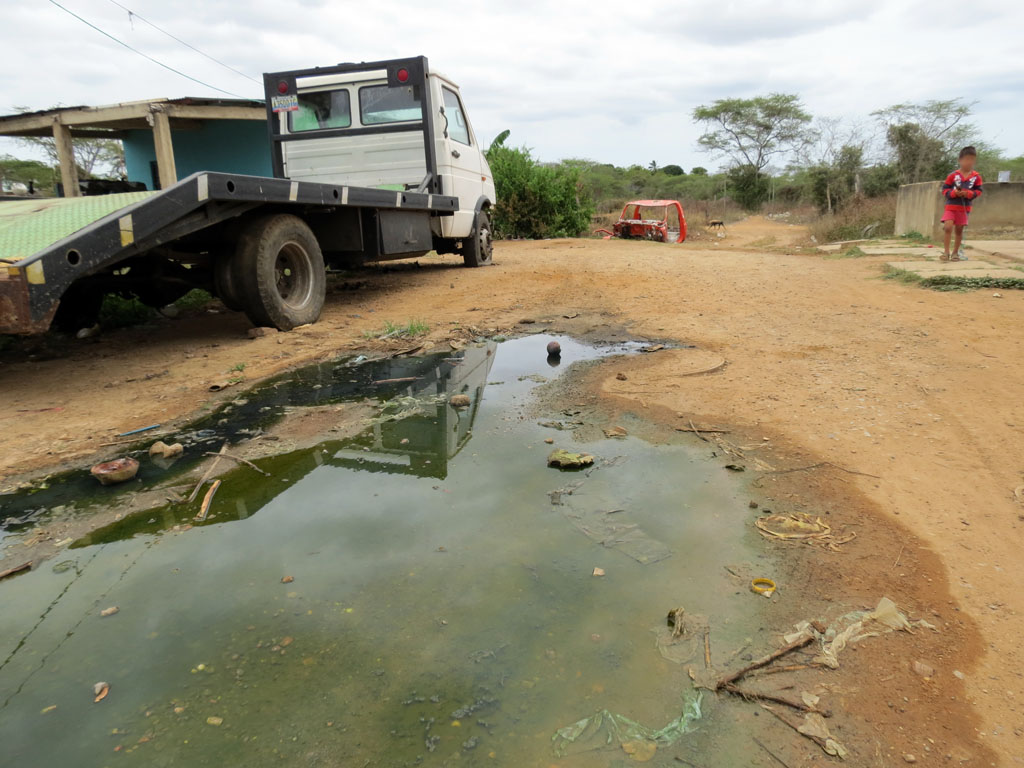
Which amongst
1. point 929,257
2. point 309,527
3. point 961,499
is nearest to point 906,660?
point 961,499

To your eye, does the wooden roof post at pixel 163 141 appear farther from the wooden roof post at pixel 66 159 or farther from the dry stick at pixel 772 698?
the dry stick at pixel 772 698

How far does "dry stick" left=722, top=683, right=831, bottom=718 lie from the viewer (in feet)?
4.76

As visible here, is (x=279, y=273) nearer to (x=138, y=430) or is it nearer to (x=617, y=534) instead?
(x=138, y=430)

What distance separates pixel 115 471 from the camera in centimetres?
262

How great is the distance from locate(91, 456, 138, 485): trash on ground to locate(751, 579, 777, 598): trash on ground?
2372mm

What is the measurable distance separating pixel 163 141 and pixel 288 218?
9339 mm

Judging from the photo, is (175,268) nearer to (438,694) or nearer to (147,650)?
(147,650)

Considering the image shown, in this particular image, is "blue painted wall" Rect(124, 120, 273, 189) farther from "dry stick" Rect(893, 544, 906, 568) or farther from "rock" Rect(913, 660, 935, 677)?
"rock" Rect(913, 660, 935, 677)

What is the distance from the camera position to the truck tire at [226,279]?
476 cm

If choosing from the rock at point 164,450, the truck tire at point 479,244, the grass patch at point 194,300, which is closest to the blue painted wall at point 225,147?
the truck tire at point 479,244

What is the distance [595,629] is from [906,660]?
747mm

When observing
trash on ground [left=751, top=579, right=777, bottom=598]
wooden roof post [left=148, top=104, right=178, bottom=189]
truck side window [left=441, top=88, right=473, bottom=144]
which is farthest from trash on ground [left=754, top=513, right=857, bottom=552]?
wooden roof post [left=148, top=104, right=178, bottom=189]

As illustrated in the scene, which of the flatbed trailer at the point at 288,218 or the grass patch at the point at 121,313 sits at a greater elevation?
the flatbed trailer at the point at 288,218

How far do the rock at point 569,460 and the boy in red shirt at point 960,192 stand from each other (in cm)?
718
